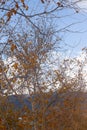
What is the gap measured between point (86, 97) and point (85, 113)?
4.72 feet

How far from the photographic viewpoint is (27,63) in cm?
1176

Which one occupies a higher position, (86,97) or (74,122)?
(86,97)

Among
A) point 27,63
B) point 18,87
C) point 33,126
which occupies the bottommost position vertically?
point 33,126

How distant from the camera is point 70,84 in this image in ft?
57.4

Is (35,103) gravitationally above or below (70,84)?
below

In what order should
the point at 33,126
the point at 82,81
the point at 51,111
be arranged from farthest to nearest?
the point at 82,81 → the point at 51,111 → the point at 33,126

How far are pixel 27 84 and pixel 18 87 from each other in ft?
1.70

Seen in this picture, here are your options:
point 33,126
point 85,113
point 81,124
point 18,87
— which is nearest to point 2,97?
point 18,87

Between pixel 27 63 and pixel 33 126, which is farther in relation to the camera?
pixel 27 63

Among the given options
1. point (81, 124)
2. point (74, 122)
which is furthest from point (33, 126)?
point (81, 124)

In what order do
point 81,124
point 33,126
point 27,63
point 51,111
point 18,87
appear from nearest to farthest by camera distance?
1. point 18,87
2. point 33,126
3. point 27,63
4. point 51,111
5. point 81,124

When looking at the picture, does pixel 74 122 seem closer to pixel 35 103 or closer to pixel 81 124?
pixel 81 124

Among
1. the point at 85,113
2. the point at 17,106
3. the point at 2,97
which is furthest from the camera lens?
the point at 85,113

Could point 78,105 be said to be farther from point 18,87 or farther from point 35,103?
point 18,87
